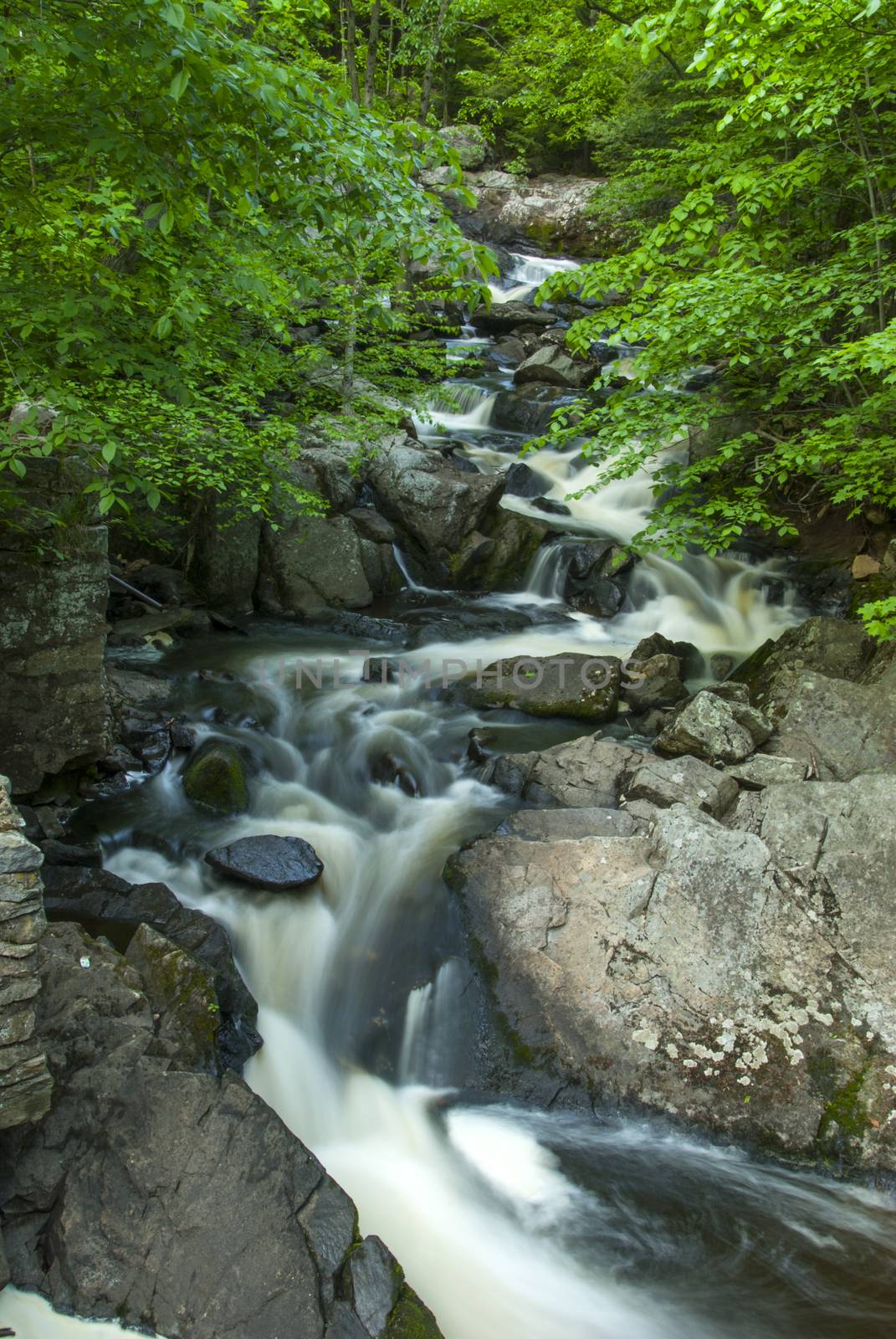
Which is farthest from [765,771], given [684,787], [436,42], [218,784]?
[436,42]

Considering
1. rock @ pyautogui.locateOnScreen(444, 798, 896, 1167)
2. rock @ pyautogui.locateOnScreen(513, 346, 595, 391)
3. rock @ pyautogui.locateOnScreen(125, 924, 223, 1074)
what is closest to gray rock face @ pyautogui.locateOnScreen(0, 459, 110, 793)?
rock @ pyautogui.locateOnScreen(125, 924, 223, 1074)

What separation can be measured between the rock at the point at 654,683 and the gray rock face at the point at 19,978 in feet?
20.2

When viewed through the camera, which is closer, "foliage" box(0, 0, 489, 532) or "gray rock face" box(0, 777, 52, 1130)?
"gray rock face" box(0, 777, 52, 1130)

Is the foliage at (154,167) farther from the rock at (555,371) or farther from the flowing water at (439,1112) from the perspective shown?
the rock at (555,371)

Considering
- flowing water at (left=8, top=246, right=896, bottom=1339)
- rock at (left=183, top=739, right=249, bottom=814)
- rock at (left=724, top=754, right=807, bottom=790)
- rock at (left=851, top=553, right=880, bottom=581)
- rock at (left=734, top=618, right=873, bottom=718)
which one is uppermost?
rock at (left=851, top=553, right=880, bottom=581)

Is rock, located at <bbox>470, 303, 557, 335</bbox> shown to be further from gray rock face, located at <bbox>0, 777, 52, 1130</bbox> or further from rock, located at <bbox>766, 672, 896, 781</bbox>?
gray rock face, located at <bbox>0, 777, 52, 1130</bbox>

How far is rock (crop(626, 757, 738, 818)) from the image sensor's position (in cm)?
567

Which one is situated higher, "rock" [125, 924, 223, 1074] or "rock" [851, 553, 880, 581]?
"rock" [851, 553, 880, 581]

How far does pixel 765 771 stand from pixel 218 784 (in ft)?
13.7

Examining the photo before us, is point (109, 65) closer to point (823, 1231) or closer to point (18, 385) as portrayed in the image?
point (18, 385)

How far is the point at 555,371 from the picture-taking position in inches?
604

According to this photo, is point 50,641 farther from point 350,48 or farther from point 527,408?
point 350,48

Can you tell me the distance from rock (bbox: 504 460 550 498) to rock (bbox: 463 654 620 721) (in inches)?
197

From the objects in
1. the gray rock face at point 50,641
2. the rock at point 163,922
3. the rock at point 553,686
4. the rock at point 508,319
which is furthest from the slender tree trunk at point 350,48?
the rock at point 163,922
